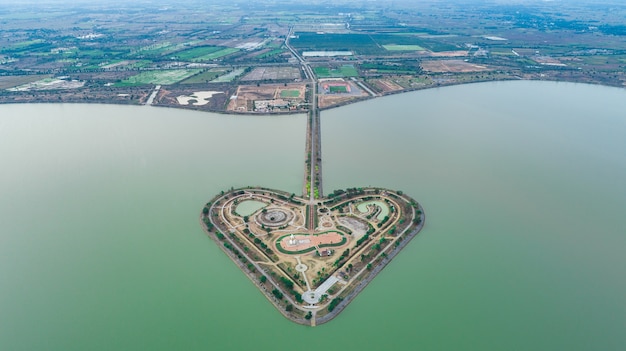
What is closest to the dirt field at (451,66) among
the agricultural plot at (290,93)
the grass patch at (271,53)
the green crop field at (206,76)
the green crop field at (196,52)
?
the agricultural plot at (290,93)

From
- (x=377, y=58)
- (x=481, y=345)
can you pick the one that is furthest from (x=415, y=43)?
(x=481, y=345)

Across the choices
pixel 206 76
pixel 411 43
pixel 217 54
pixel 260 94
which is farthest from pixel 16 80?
pixel 411 43

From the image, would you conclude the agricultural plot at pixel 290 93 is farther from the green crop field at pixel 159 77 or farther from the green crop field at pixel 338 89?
the green crop field at pixel 159 77

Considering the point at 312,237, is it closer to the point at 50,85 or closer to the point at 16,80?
the point at 50,85

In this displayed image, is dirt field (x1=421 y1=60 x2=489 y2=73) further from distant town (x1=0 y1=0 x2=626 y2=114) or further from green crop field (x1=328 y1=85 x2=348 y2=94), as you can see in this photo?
green crop field (x1=328 y1=85 x2=348 y2=94)

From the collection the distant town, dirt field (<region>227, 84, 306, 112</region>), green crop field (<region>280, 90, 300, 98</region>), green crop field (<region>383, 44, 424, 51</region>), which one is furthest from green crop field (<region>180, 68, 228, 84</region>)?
green crop field (<region>383, 44, 424, 51</region>)

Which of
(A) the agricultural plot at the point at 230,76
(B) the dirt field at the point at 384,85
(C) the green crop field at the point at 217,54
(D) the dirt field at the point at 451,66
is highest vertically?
(C) the green crop field at the point at 217,54

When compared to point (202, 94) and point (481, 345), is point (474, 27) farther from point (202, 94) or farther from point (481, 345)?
point (481, 345)
